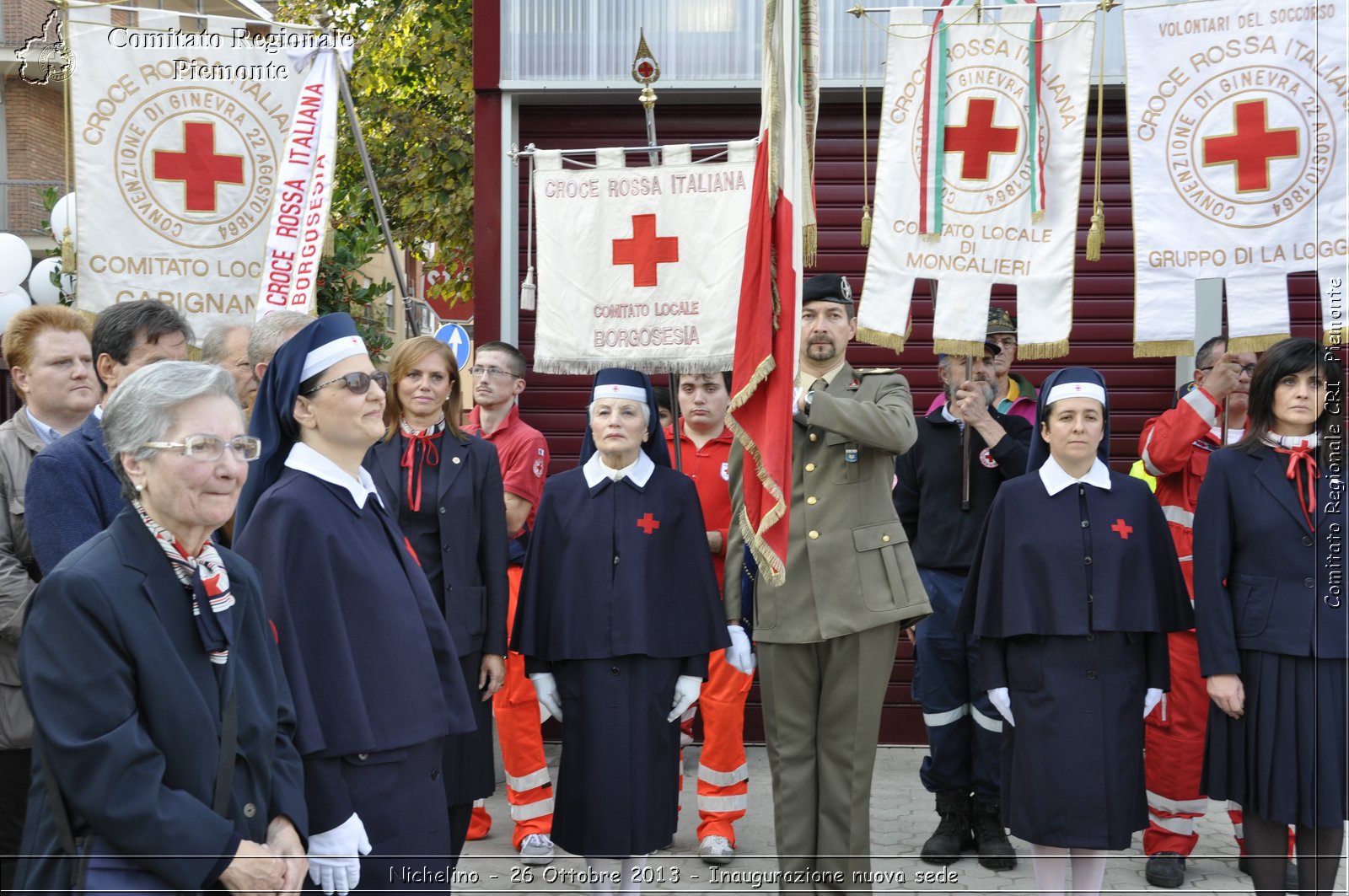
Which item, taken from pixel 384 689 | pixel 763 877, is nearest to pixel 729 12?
pixel 763 877

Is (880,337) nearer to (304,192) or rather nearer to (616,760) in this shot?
(616,760)

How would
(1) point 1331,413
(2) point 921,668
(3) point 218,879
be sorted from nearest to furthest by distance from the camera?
(3) point 218,879
(1) point 1331,413
(2) point 921,668

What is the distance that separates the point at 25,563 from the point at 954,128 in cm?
401

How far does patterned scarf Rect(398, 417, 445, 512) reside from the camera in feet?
15.7

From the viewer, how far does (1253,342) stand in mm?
4938

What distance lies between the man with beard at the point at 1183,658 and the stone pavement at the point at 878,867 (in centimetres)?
14

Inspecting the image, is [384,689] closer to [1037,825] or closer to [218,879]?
[218,879]

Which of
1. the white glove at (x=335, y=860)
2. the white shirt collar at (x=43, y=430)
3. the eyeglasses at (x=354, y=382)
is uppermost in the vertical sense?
the eyeglasses at (x=354, y=382)

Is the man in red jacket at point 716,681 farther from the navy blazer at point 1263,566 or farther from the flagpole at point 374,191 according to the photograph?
the navy blazer at point 1263,566

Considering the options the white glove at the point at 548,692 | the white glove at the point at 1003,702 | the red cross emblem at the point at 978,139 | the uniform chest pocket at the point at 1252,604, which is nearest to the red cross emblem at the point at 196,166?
the white glove at the point at 548,692

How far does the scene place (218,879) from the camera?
2.55 metres

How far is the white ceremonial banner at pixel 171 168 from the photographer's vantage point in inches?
230

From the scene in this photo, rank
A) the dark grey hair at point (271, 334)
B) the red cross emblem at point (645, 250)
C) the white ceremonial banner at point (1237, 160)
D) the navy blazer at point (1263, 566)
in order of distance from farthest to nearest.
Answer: the red cross emblem at point (645, 250)
the white ceremonial banner at point (1237, 160)
the navy blazer at point (1263, 566)
the dark grey hair at point (271, 334)

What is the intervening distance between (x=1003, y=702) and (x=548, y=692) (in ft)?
5.66
